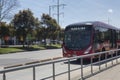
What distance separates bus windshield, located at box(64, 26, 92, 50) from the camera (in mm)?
22578

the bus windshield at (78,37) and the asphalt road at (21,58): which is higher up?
the bus windshield at (78,37)

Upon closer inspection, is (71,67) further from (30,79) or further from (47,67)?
(30,79)

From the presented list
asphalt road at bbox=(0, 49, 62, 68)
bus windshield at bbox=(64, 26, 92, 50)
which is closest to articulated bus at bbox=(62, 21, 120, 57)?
bus windshield at bbox=(64, 26, 92, 50)

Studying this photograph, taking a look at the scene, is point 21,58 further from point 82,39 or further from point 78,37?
point 82,39

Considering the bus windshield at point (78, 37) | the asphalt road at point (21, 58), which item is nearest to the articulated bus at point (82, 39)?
the bus windshield at point (78, 37)

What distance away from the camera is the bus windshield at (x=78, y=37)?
74.1 feet

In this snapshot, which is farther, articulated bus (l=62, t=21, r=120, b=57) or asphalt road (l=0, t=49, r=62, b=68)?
asphalt road (l=0, t=49, r=62, b=68)

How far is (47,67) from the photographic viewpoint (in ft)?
31.7

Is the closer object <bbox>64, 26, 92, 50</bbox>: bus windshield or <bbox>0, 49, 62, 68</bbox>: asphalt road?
<bbox>64, 26, 92, 50</bbox>: bus windshield

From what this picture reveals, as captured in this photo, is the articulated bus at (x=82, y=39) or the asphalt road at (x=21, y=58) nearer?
the articulated bus at (x=82, y=39)

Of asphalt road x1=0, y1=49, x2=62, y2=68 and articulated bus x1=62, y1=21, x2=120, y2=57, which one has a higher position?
articulated bus x1=62, y1=21, x2=120, y2=57

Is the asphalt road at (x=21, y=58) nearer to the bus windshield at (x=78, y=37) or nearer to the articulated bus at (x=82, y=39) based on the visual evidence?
the articulated bus at (x=82, y=39)

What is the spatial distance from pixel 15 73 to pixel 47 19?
195 ft

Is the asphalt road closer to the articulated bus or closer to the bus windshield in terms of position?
the articulated bus
